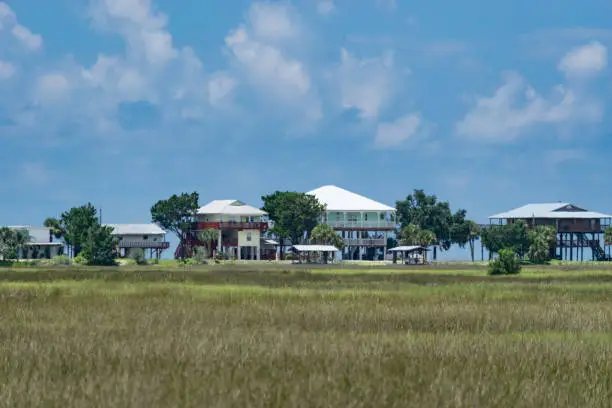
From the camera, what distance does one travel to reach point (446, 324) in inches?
1294

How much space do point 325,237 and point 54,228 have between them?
37.8 m

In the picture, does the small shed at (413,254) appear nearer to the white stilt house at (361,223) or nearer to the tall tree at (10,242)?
the white stilt house at (361,223)

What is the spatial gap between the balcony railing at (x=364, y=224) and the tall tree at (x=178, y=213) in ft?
63.7

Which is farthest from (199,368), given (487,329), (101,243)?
(101,243)

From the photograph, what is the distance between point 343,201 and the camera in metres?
158

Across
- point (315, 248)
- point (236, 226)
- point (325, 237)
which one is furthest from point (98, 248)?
point (325, 237)

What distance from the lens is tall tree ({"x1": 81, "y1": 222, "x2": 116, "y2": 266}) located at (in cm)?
12006

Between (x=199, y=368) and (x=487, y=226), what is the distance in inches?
5451

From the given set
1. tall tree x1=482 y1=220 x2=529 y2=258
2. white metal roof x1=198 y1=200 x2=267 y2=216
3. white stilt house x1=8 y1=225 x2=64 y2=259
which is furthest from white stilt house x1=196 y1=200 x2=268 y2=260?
tall tree x1=482 y1=220 x2=529 y2=258

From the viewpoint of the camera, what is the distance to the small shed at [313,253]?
133 m

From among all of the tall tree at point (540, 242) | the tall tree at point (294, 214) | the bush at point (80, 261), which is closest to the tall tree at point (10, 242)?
the bush at point (80, 261)

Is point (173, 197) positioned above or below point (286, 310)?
above

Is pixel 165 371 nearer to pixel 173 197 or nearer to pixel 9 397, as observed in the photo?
pixel 9 397

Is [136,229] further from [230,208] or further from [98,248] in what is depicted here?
[98,248]
